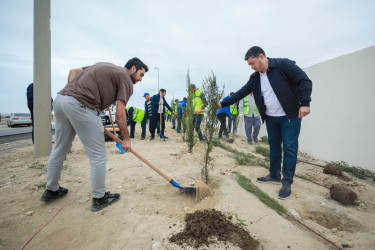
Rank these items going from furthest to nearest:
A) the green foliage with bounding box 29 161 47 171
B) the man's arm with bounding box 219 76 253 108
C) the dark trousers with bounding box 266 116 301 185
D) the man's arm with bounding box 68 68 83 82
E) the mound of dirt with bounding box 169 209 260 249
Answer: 1. the green foliage with bounding box 29 161 47 171
2. the man's arm with bounding box 219 76 253 108
3. the dark trousers with bounding box 266 116 301 185
4. the man's arm with bounding box 68 68 83 82
5. the mound of dirt with bounding box 169 209 260 249

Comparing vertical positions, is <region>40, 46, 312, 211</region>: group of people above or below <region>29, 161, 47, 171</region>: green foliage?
above

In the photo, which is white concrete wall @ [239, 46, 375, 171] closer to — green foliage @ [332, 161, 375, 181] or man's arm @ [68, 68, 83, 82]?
green foliage @ [332, 161, 375, 181]

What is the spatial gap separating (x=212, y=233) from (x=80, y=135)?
68.5 inches

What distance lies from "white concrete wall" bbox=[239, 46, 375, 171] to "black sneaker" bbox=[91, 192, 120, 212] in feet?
16.3

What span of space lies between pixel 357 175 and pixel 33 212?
5.44 meters

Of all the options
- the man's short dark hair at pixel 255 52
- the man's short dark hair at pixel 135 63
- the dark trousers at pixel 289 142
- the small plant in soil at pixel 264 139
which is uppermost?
the man's short dark hair at pixel 255 52

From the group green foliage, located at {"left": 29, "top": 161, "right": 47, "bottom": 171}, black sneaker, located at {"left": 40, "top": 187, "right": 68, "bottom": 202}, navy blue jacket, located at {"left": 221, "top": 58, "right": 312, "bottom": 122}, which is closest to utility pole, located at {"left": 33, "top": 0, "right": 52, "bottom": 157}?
green foliage, located at {"left": 29, "top": 161, "right": 47, "bottom": 171}

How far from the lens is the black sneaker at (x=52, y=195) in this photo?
7.31 ft

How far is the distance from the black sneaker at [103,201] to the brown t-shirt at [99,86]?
3.68 ft

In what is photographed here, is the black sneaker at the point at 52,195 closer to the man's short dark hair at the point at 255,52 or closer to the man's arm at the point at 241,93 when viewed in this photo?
the man's arm at the point at 241,93

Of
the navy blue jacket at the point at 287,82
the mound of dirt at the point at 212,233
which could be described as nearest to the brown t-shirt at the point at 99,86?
the mound of dirt at the point at 212,233

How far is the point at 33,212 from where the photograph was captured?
2.06 m

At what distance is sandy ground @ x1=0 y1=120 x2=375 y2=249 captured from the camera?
1.62 meters

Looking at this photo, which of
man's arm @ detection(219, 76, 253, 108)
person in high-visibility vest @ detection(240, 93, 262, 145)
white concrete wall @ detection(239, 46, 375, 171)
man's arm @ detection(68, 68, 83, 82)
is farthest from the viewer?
person in high-visibility vest @ detection(240, 93, 262, 145)
